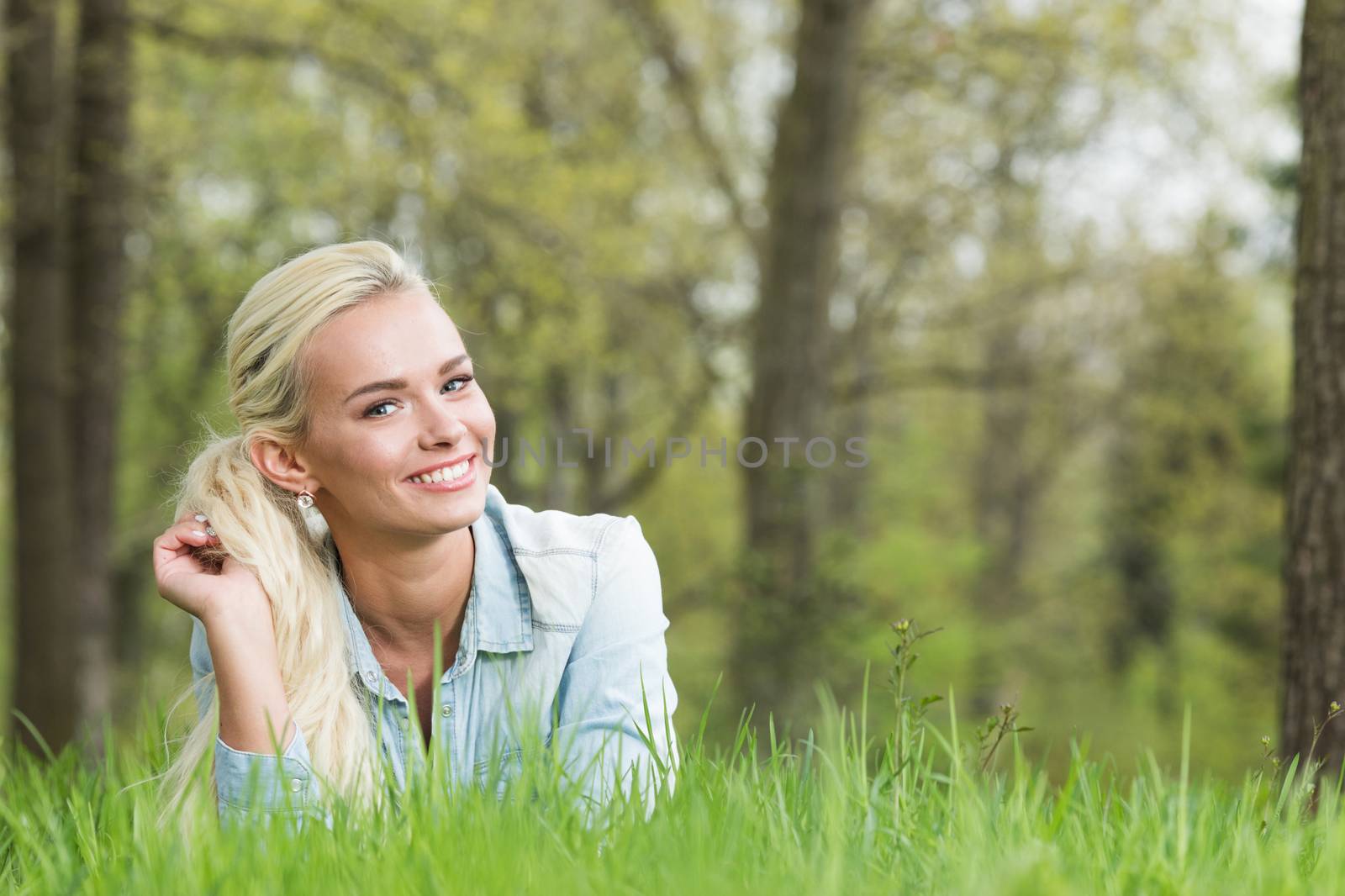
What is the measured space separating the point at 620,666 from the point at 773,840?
85 cm

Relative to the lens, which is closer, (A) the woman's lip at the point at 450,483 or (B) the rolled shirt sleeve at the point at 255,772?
(B) the rolled shirt sleeve at the point at 255,772

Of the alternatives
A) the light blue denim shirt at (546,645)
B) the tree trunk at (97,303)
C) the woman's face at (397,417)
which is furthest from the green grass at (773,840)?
the tree trunk at (97,303)

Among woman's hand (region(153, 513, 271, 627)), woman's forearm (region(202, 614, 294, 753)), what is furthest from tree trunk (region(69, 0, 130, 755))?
woman's forearm (region(202, 614, 294, 753))

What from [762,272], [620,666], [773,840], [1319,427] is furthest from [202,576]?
[762,272]

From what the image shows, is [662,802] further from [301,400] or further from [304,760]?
[301,400]

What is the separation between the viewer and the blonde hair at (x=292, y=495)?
2584 mm

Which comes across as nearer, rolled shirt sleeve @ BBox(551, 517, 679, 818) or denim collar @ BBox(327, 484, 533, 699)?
rolled shirt sleeve @ BBox(551, 517, 679, 818)

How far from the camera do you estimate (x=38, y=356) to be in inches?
342

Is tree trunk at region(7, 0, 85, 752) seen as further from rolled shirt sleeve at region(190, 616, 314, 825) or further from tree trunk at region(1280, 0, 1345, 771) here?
tree trunk at region(1280, 0, 1345, 771)

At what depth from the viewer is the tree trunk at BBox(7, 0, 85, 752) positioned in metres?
8.59

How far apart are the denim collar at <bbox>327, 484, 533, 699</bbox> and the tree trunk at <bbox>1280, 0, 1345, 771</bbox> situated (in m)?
2.02

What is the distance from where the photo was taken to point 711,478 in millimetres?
23078

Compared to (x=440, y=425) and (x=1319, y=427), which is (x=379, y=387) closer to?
(x=440, y=425)

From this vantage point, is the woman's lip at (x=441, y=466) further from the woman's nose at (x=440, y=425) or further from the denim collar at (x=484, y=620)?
the denim collar at (x=484, y=620)
